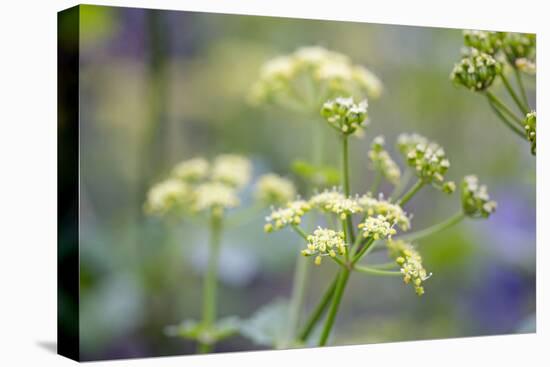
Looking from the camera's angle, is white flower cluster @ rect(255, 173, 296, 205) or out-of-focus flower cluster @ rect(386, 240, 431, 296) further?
white flower cluster @ rect(255, 173, 296, 205)

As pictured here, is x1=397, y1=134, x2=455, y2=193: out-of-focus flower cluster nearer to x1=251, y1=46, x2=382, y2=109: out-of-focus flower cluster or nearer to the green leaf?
x1=251, y1=46, x2=382, y2=109: out-of-focus flower cluster

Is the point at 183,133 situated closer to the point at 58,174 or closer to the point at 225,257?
the point at 225,257

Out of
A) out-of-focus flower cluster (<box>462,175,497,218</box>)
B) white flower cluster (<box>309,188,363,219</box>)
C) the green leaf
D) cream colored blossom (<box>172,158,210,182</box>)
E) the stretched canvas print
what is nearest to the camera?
white flower cluster (<box>309,188,363,219</box>)

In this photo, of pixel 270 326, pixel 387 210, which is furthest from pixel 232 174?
pixel 387 210

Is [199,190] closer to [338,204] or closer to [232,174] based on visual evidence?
[232,174]

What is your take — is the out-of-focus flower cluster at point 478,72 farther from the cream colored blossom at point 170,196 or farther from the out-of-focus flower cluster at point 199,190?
the cream colored blossom at point 170,196

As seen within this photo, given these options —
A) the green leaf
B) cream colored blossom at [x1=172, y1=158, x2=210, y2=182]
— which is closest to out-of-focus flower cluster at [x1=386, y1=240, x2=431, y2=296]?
the green leaf
